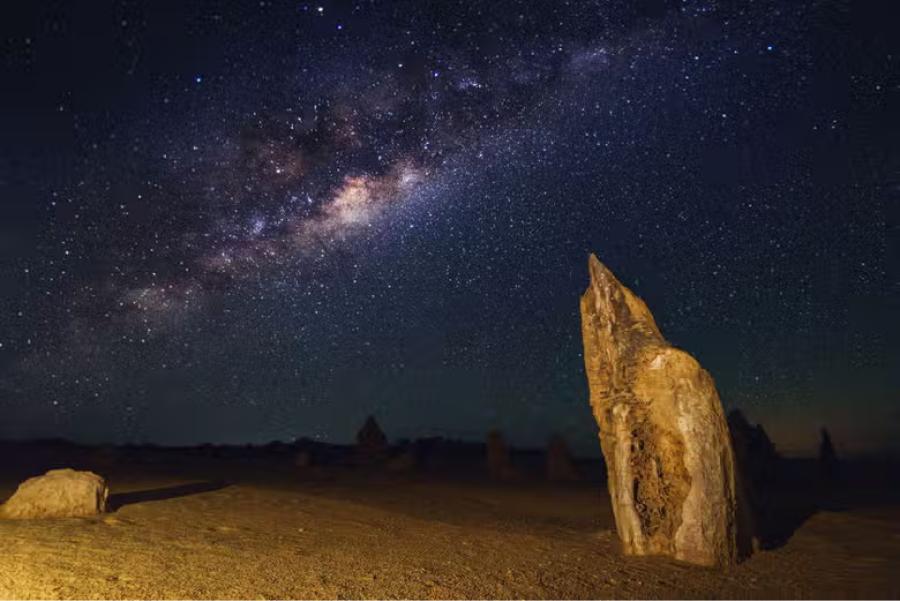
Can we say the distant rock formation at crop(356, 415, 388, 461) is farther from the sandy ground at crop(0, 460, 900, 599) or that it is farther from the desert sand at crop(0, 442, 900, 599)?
the sandy ground at crop(0, 460, 900, 599)

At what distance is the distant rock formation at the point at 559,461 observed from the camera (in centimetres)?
2744

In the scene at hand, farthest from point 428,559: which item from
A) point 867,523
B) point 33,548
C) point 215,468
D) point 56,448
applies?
point 56,448

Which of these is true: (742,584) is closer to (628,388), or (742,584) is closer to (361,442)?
(628,388)

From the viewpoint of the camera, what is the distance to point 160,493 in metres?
15.1

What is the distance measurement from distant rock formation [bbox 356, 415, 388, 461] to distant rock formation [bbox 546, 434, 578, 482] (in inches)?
326

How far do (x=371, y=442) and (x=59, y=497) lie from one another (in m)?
21.0

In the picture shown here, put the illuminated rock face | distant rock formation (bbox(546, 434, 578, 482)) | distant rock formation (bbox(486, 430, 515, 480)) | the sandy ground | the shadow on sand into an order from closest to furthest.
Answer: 1. the sandy ground
2. the illuminated rock face
3. the shadow on sand
4. distant rock formation (bbox(546, 434, 578, 482))
5. distant rock formation (bbox(486, 430, 515, 480))

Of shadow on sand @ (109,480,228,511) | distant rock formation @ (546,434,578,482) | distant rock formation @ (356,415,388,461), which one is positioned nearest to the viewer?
shadow on sand @ (109,480,228,511)

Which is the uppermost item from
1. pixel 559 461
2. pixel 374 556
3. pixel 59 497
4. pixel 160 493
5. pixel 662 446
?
pixel 662 446

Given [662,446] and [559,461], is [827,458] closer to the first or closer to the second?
[559,461]

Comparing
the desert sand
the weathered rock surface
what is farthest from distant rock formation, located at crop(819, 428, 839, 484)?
the weathered rock surface

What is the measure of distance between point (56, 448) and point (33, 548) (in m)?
27.4

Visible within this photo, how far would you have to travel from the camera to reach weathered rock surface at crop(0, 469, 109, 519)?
434 inches

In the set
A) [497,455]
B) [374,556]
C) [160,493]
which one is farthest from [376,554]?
[497,455]
